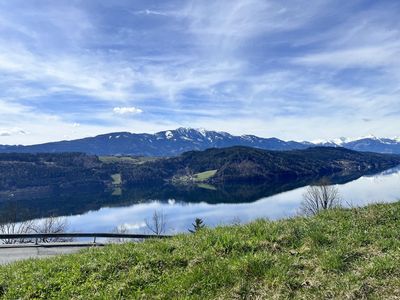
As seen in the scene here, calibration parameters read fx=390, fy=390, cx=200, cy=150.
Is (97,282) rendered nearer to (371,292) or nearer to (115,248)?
(115,248)

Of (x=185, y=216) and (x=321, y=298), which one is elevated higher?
(x=321, y=298)

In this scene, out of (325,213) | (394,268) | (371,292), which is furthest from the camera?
(325,213)

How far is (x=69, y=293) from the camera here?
972 cm

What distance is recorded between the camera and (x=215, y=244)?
451 inches

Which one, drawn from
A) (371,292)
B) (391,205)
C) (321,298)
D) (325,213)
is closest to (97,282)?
(321,298)

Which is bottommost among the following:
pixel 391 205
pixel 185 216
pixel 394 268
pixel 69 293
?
pixel 185 216

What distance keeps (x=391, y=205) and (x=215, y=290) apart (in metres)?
8.29

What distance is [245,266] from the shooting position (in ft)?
31.1

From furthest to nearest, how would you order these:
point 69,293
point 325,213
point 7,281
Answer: point 325,213 < point 7,281 < point 69,293

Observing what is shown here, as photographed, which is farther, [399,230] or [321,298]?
[399,230]

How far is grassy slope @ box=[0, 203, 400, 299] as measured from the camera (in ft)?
28.2

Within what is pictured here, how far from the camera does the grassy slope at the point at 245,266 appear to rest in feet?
28.2

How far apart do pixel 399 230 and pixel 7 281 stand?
36.6ft

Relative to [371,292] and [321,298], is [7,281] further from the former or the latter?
[371,292]
